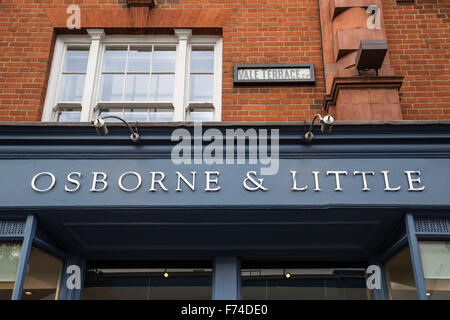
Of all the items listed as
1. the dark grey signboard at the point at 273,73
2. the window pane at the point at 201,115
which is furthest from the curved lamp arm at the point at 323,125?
the window pane at the point at 201,115

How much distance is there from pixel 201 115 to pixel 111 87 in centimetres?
137

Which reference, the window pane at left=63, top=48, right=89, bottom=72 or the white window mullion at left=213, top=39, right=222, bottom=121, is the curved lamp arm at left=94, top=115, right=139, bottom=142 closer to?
the white window mullion at left=213, top=39, right=222, bottom=121

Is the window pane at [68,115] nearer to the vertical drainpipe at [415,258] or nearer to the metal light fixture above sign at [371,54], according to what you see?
the metal light fixture above sign at [371,54]

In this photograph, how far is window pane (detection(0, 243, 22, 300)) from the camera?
505 cm

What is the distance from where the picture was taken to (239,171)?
5293 mm

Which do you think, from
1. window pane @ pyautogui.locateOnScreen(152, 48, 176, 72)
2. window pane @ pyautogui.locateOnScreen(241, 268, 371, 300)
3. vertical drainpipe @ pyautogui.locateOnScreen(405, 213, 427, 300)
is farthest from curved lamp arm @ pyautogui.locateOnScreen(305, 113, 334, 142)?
window pane @ pyautogui.locateOnScreen(152, 48, 176, 72)

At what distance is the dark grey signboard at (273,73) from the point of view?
645cm

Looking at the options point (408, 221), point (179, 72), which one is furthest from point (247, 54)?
point (408, 221)

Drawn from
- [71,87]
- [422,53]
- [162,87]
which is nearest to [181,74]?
[162,87]

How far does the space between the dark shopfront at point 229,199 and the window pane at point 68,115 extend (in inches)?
48.4

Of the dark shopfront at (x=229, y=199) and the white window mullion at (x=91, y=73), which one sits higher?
the white window mullion at (x=91, y=73)

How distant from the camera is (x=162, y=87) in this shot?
6.78 meters

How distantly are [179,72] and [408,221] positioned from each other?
12.0 feet

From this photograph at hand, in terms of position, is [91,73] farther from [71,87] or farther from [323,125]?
[323,125]
